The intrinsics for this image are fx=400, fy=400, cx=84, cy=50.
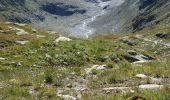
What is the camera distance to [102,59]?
3119 centimetres

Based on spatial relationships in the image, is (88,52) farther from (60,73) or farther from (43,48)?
(60,73)

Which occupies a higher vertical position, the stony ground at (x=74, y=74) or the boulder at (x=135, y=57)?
the stony ground at (x=74, y=74)

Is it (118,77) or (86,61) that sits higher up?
(118,77)

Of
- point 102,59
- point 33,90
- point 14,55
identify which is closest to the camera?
point 33,90

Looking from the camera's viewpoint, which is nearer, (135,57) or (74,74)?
(74,74)

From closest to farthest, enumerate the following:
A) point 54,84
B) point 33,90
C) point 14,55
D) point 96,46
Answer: point 33,90
point 54,84
point 14,55
point 96,46

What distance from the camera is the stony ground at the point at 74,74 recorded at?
13391 mm

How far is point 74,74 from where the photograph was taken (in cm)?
2027

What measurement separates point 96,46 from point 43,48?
228 inches

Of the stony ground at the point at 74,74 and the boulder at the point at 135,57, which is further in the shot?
the boulder at the point at 135,57

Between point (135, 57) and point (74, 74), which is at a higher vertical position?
point (74, 74)

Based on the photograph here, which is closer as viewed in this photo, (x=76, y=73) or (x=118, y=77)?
(x=118, y=77)

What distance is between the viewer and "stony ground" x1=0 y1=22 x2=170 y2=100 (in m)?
13.4

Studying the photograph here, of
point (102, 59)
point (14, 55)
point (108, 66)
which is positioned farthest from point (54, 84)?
point (102, 59)
